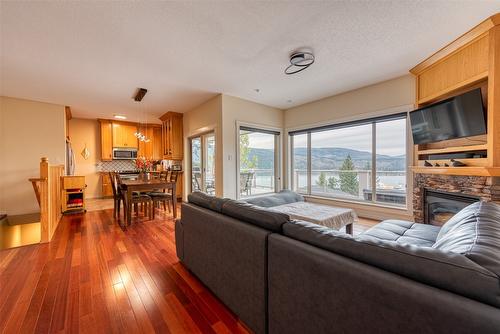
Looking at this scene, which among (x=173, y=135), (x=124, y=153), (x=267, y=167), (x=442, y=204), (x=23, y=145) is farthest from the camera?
(x=124, y=153)

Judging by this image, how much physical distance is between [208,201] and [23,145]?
206 inches

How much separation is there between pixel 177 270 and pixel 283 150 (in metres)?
4.13

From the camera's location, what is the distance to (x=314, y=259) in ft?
3.22

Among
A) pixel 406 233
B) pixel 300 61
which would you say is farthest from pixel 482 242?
pixel 300 61

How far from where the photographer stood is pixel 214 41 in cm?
244

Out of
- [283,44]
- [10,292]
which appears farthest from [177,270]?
[283,44]

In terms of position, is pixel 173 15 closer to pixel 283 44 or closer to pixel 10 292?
pixel 283 44

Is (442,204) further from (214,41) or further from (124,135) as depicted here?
(124,135)

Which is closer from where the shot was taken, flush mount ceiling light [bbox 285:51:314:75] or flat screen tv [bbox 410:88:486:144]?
flat screen tv [bbox 410:88:486:144]

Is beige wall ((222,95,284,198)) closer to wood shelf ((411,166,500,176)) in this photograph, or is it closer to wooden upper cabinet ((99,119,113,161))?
wood shelf ((411,166,500,176))

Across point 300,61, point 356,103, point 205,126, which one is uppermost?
point 300,61

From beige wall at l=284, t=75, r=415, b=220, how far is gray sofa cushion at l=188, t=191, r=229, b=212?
3536 mm

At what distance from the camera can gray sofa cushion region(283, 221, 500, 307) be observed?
64 centimetres

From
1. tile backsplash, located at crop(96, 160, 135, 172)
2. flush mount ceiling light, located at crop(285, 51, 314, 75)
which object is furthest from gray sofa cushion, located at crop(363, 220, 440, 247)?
tile backsplash, located at crop(96, 160, 135, 172)
